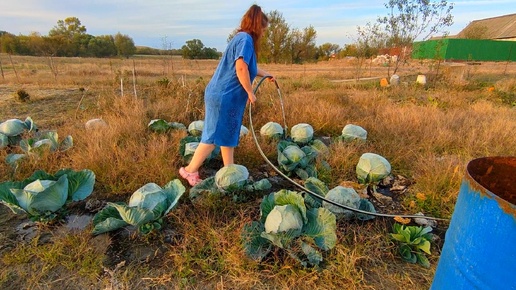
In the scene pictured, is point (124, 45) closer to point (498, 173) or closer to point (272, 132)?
point (272, 132)

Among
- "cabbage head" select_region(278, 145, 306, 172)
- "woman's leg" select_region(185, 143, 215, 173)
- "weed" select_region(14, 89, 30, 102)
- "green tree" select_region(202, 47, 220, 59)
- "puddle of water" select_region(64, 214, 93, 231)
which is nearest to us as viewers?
"puddle of water" select_region(64, 214, 93, 231)

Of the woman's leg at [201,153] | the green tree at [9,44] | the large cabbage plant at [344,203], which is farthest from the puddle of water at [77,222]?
the green tree at [9,44]

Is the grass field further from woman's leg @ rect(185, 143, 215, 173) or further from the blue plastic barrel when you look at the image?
the blue plastic barrel

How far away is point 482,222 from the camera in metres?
1.08

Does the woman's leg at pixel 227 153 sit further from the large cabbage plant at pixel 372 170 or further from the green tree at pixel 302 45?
the green tree at pixel 302 45

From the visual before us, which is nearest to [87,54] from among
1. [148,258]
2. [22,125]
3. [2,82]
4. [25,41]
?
[25,41]

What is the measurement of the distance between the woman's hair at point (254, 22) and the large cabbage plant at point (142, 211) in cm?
141

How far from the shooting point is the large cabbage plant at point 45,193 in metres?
2.08

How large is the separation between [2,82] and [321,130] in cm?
1140

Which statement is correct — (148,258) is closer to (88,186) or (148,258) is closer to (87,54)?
(88,186)

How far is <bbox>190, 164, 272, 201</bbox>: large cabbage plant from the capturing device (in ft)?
7.92

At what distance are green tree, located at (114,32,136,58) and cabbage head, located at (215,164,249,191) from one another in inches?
1502

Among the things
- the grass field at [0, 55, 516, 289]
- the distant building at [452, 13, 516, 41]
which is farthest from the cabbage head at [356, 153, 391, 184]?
the distant building at [452, 13, 516, 41]

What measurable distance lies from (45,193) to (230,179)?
4.22 ft
